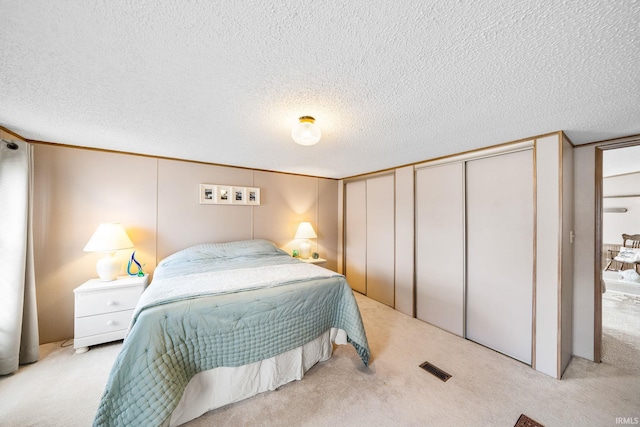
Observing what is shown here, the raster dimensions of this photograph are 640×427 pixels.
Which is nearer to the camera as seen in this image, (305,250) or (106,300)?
(106,300)

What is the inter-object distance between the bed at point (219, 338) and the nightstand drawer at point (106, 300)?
0.39 m

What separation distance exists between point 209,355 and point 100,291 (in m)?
1.61

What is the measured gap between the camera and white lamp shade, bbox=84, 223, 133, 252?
2.34 metres

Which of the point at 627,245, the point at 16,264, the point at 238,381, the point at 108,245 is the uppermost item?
the point at 108,245

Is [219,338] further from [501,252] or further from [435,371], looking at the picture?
[501,252]

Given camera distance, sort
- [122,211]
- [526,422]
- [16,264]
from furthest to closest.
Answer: [122,211], [16,264], [526,422]

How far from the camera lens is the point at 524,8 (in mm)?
827

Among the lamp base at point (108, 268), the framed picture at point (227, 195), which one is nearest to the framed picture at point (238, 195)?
the framed picture at point (227, 195)

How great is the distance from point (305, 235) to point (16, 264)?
2.99 meters

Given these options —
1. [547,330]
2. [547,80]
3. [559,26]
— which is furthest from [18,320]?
[547,330]

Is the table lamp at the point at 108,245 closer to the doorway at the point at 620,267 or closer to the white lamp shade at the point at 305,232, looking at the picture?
the white lamp shade at the point at 305,232

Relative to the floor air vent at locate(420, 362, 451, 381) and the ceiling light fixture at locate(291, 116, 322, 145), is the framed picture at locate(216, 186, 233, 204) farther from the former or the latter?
the floor air vent at locate(420, 362, 451, 381)

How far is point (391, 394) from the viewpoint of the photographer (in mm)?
1774

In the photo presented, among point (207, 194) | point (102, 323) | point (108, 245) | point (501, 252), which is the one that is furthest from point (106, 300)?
point (501, 252)
